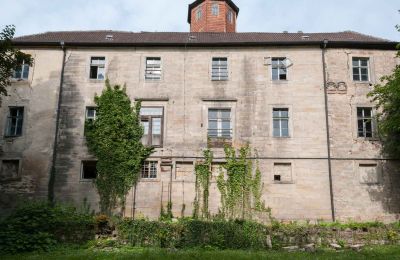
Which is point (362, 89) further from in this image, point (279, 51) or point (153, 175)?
point (153, 175)

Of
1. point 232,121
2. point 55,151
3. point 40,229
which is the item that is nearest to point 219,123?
point 232,121

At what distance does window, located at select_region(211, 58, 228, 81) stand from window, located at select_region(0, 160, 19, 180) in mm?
11957

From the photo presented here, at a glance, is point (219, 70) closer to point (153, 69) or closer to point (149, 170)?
point (153, 69)

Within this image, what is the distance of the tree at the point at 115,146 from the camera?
81.5 feet

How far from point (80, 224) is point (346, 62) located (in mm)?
17073

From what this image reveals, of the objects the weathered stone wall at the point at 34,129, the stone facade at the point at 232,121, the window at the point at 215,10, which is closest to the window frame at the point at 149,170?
the stone facade at the point at 232,121

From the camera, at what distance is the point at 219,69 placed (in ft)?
89.5

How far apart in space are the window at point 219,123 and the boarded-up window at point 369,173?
7.30 meters

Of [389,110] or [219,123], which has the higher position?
[389,110]

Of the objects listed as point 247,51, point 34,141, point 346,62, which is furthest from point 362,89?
point 34,141

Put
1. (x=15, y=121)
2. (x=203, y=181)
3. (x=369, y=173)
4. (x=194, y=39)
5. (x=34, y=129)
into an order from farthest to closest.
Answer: (x=194, y=39) < (x=15, y=121) < (x=34, y=129) < (x=369, y=173) < (x=203, y=181)

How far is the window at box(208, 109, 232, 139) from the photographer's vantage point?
85.3 feet

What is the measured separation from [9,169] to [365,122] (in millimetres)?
19733

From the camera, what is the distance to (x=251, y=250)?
18.0m
